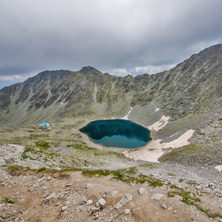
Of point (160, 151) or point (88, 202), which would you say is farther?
point (160, 151)

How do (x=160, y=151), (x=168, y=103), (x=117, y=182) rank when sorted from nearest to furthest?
(x=117, y=182) → (x=160, y=151) → (x=168, y=103)

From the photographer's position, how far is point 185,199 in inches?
455

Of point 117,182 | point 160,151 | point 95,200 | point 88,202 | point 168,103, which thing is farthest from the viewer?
point 168,103

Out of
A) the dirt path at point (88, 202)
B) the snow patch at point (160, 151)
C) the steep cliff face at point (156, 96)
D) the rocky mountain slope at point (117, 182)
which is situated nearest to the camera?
the dirt path at point (88, 202)

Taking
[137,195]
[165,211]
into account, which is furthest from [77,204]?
[165,211]

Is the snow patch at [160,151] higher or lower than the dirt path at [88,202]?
lower

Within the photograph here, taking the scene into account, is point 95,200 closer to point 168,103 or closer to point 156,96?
point 168,103

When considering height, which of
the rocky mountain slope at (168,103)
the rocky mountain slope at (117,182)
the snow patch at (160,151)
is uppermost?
the rocky mountain slope at (168,103)

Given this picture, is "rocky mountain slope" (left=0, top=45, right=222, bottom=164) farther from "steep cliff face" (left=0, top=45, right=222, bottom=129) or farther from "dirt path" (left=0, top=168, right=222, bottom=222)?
"dirt path" (left=0, top=168, right=222, bottom=222)

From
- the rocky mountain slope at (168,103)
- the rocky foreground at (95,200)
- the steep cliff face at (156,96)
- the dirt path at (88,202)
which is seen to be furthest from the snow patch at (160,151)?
the dirt path at (88,202)

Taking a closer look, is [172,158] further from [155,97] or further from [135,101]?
[135,101]

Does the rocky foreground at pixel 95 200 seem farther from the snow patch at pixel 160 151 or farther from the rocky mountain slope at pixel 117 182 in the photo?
the snow patch at pixel 160 151

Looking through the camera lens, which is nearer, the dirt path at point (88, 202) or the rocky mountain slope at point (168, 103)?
the dirt path at point (88, 202)

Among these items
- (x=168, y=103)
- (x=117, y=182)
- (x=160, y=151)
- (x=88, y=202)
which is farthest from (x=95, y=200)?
(x=168, y=103)
